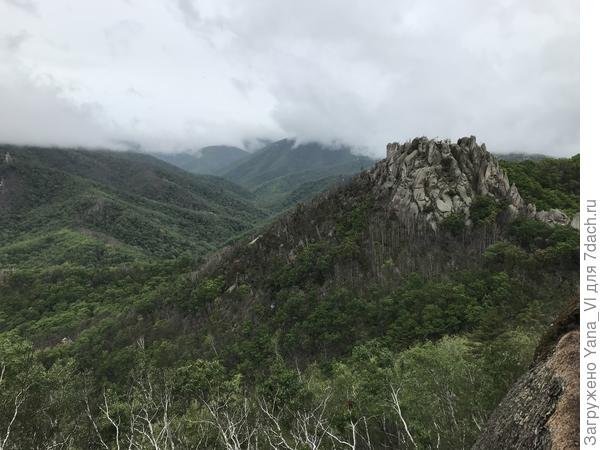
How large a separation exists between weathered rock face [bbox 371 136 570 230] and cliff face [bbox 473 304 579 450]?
3051 inches

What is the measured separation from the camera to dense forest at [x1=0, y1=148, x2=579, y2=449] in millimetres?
31797

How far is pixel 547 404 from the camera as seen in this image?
11.8 meters

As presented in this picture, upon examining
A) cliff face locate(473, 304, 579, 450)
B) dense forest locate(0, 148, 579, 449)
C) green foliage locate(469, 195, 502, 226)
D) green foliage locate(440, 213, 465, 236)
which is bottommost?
dense forest locate(0, 148, 579, 449)

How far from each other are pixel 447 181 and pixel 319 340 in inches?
1809

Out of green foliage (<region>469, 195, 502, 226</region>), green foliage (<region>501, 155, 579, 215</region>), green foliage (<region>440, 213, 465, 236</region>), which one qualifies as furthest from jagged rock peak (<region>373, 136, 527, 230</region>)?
green foliage (<region>501, 155, 579, 215</region>)

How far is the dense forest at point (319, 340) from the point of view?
104ft

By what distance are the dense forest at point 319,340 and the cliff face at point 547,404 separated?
9.38 metres

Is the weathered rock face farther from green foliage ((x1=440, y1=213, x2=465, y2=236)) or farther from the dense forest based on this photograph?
the dense forest

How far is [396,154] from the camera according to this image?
98.9m

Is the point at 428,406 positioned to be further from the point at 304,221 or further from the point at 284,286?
the point at 304,221

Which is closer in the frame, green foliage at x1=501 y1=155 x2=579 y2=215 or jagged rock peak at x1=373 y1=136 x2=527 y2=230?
jagged rock peak at x1=373 y1=136 x2=527 y2=230

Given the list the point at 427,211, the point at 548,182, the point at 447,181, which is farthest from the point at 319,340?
the point at 548,182

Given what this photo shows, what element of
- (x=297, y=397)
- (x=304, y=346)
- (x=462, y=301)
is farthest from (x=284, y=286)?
(x=297, y=397)

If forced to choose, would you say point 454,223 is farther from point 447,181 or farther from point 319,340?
point 319,340
